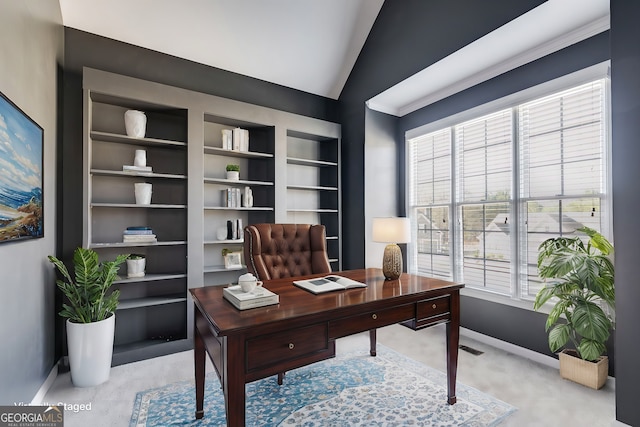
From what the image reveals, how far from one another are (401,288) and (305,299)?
635 millimetres

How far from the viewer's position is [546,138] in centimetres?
273

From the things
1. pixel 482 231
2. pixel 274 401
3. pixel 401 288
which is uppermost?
pixel 482 231

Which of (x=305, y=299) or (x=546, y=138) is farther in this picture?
(x=546, y=138)

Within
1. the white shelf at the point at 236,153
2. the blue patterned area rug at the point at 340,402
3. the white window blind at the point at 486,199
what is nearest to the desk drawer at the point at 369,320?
the blue patterned area rug at the point at 340,402

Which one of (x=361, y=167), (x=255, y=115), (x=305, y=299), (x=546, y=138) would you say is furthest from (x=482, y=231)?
(x=255, y=115)

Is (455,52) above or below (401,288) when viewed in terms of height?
above

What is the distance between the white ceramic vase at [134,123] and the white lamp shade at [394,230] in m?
2.28

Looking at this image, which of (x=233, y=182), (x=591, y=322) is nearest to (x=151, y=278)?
(x=233, y=182)

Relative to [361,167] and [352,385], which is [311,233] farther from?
[361,167]

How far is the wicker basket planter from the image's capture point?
85.9 inches

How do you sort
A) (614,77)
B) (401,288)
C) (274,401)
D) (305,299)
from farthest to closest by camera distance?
(274,401) < (401,288) < (614,77) < (305,299)

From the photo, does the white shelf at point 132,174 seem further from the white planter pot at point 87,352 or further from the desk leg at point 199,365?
the desk leg at point 199,365

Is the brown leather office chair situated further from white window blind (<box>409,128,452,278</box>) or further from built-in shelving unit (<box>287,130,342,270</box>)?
white window blind (<box>409,128,452,278</box>)

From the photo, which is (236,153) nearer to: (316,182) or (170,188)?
(170,188)
